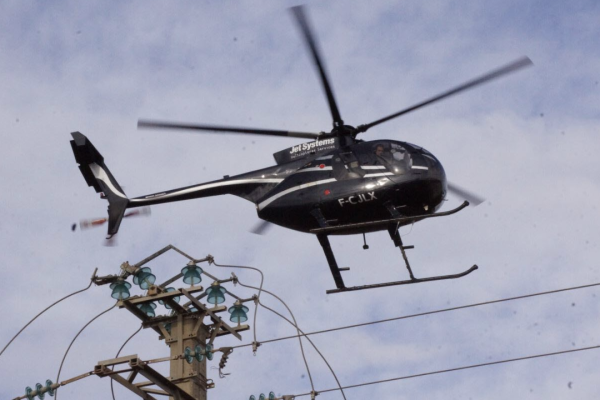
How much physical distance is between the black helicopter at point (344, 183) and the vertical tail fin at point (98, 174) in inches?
132

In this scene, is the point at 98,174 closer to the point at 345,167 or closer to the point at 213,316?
the point at 213,316

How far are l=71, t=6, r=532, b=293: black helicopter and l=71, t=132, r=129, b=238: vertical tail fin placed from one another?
3360mm

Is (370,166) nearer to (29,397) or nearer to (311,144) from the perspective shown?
(311,144)

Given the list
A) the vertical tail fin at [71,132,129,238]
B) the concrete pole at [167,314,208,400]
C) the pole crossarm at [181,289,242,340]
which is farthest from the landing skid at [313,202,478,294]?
the vertical tail fin at [71,132,129,238]

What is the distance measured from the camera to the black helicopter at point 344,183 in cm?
1784

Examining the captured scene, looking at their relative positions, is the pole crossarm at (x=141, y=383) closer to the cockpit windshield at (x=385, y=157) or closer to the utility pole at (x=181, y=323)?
the utility pole at (x=181, y=323)

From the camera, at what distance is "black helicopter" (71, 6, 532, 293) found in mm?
17844

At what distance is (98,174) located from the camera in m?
22.5

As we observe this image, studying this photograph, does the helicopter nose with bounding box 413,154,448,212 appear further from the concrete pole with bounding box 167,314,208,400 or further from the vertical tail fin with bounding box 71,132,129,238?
the vertical tail fin with bounding box 71,132,129,238

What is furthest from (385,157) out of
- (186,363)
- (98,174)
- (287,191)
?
(98,174)

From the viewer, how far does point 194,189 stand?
814 inches

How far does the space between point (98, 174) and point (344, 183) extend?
7632 millimetres

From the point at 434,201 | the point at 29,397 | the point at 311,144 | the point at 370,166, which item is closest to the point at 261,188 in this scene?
the point at 311,144

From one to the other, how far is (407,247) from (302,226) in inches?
94.5
